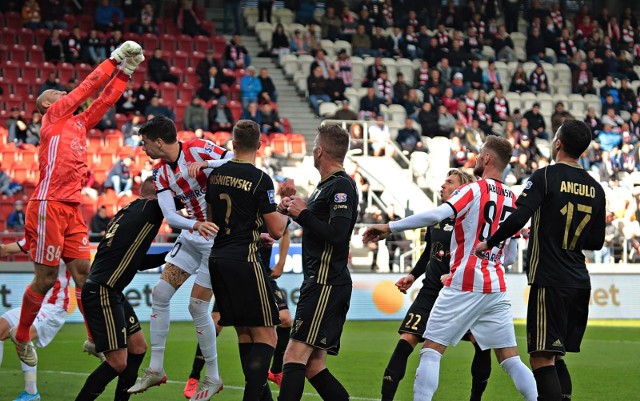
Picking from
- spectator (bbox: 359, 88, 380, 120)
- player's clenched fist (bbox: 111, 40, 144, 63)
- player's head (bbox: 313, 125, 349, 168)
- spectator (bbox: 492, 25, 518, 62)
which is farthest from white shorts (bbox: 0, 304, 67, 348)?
spectator (bbox: 492, 25, 518, 62)

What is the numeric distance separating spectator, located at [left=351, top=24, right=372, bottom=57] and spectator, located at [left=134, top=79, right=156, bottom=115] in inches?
274

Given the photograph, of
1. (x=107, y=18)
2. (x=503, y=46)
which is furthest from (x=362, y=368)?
(x=503, y=46)

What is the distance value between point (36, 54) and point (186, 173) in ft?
60.4

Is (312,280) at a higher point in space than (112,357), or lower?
higher

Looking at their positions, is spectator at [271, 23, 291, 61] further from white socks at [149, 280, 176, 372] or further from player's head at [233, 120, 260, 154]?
player's head at [233, 120, 260, 154]

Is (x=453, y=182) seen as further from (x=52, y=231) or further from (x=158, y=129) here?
(x=52, y=231)

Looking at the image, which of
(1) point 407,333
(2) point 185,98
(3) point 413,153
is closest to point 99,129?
(2) point 185,98

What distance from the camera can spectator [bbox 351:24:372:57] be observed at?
30516 millimetres

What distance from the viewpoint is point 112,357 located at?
8.54 metres

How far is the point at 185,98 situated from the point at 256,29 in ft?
14.5

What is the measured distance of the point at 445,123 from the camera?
91.4 ft

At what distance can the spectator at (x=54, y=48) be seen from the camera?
26.2 metres

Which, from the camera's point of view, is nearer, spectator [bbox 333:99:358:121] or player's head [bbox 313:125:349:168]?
player's head [bbox 313:125:349:168]

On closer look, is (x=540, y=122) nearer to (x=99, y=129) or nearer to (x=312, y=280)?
(x=99, y=129)
